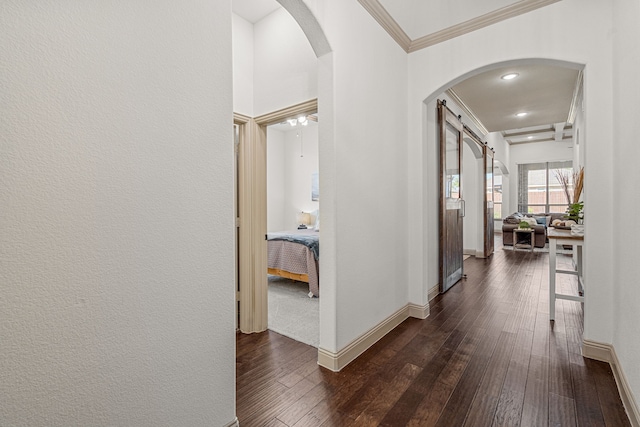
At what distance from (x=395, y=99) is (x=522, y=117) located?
470 cm

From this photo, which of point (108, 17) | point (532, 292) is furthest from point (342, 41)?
point (532, 292)

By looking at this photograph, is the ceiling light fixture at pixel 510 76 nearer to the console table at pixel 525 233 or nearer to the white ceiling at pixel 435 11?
the white ceiling at pixel 435 11

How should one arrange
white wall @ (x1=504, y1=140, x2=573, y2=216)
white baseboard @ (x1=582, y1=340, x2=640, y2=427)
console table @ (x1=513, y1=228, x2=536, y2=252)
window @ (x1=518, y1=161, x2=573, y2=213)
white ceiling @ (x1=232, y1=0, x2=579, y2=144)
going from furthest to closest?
window @ (x1=518, y1=161, x2=573, y2=213)
white wall @ (x1=504, y1=140, x2=573, y2=216)
console table @ (x1=513, y1=228, x2=536, y2=252)
white ceiling @ (x1=232, y1=0, x2=579, y2=144)
white baseboard @ (x1=582, y1=340, x2=640, y2=427)

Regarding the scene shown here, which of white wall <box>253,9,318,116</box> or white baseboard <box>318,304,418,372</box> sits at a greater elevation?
white wall <box>253,9,318,116</box>

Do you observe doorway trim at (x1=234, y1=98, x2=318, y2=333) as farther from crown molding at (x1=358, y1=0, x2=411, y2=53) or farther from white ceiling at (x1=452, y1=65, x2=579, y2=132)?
white ceiling at (x1=452, y1=65, x2=579, y2=132)

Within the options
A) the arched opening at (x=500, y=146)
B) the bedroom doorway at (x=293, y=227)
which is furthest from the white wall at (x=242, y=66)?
the arched opening at (x=500, y=146)

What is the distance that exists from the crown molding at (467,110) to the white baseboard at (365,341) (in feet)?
10.1

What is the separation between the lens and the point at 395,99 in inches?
116

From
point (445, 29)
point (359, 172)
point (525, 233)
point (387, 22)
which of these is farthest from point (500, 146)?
point (359, 172)

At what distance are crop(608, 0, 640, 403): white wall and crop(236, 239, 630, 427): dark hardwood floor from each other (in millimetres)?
324

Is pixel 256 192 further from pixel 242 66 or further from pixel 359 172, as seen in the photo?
pixel 242 66

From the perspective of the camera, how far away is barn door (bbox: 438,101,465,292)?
12.5 ft

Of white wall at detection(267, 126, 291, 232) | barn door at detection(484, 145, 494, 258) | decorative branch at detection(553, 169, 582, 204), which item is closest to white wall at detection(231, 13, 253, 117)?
white wall at detection(267, 126, 291, 232)

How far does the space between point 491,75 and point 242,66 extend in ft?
10.6
